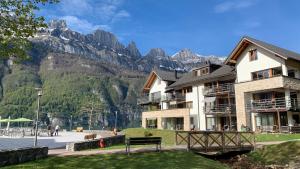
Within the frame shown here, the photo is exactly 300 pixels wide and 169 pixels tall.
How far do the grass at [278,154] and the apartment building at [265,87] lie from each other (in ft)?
44.4

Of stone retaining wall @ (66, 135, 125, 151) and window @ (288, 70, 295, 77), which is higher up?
window @ (288, 70, 295, 77)

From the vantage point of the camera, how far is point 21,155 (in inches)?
691

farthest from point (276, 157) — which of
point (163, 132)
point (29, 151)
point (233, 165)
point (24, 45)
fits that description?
point (163, 132)

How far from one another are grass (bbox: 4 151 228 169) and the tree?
6.41m

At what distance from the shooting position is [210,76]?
1998 inches

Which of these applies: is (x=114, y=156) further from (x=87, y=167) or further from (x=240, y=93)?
(x=240, y=93)

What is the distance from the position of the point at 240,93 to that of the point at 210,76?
8.39m

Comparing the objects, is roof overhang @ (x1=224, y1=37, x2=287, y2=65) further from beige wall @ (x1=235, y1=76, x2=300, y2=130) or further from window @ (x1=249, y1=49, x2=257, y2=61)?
beige wall @ (x1=235, y1=76, x2=300, y2=130)

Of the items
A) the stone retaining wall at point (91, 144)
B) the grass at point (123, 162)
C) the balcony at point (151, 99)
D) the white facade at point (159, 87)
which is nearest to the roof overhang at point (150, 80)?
the white facade at point (159, 87)

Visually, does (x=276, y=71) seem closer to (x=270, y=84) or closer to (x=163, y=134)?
(x=270, y=84)

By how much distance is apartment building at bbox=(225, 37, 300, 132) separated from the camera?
38.8 meters

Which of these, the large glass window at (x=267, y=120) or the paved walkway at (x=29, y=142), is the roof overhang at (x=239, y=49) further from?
the paved walkway at (x=29, y=142)

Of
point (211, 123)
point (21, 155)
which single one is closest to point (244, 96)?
point (211, 123)

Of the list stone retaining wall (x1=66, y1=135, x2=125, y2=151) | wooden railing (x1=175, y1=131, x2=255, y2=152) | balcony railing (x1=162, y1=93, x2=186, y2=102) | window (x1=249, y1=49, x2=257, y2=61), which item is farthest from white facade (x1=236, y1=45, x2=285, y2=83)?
stone retaining wall (x1=66, y1=135, x2=125, y2=151)
